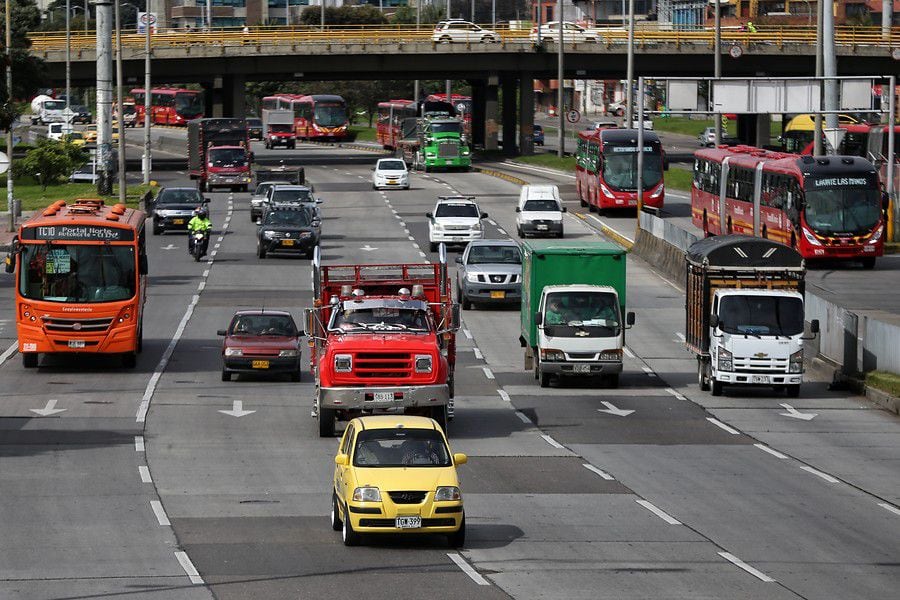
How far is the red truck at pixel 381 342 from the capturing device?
26.6m

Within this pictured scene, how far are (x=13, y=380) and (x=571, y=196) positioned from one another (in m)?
49.3

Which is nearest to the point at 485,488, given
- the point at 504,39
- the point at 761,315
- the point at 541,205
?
the point at 761,315

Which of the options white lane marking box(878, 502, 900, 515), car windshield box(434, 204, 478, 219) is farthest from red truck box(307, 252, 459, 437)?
car windshield box(434, 204, 478, 219)

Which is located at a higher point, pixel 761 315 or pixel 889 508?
pixel 761 315

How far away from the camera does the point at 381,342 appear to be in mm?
26953

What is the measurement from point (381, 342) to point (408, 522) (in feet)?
27.6

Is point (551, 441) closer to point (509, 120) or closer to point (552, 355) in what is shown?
point (552, 355)

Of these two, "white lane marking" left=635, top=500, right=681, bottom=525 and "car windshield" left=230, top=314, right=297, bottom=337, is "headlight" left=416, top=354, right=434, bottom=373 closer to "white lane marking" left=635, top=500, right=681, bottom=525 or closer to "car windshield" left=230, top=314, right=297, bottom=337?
"white lane marking" left=635, top=500, right=681, bottom=525

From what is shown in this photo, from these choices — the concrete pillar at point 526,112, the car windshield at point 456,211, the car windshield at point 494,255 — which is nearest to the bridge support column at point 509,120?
the concrete pillar at point 526,112

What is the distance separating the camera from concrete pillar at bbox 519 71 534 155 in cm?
10688

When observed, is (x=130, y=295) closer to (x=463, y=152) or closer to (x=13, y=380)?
(x=13, y=380)

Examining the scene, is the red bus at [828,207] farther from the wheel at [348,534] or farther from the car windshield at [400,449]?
the wheel at [348,534]

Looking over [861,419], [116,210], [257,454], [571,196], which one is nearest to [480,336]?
[116,210]

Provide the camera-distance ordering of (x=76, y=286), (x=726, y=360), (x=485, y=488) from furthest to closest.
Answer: (x=76, y=286) → (x=726, y=360) → (x=485, y=488)
